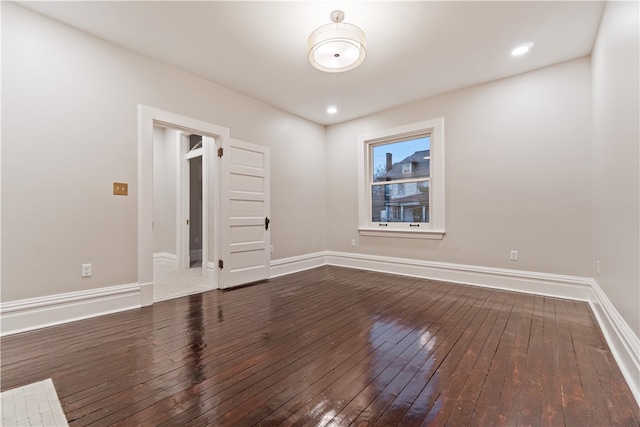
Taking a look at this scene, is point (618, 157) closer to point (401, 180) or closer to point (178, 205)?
point (401, 180)

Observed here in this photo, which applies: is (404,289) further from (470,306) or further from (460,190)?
(460,190)

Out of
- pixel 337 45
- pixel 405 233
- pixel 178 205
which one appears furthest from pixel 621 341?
pixel 178 205

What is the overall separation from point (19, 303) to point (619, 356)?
4629 millimetres

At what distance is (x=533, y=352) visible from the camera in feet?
6.65

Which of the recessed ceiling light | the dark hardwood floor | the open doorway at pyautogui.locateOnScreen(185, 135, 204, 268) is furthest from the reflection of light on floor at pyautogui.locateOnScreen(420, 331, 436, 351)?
the open doorway at pyautogui.locateOnScreen(185, 135, 204, 268)

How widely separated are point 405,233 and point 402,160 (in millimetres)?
1259

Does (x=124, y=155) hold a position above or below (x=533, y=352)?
above

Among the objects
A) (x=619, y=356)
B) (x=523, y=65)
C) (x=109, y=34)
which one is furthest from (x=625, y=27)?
(x=109, y=34)

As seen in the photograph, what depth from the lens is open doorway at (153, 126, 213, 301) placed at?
5.28 meters

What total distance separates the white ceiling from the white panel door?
1.00 m

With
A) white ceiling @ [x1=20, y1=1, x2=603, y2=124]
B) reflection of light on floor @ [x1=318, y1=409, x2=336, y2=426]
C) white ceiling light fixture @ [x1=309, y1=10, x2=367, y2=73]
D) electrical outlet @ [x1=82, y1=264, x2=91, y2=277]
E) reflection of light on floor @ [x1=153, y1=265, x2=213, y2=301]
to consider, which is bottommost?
reflection of light on floor @ [x1=153, y1=265, x2=213, y2=301]

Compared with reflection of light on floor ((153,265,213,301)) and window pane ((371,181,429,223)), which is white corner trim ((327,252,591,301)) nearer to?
window pane ((371,181,429,223))

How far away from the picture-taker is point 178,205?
5.33 m

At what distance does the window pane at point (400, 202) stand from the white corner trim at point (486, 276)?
2.34 feet
